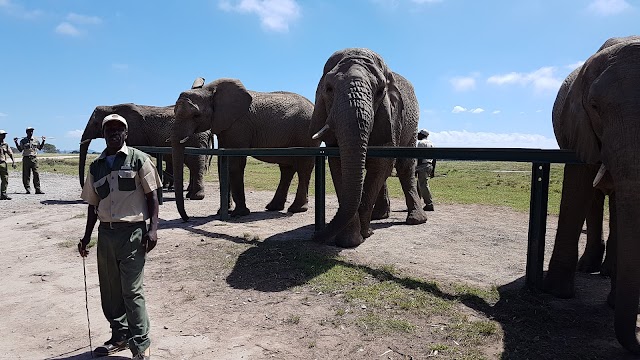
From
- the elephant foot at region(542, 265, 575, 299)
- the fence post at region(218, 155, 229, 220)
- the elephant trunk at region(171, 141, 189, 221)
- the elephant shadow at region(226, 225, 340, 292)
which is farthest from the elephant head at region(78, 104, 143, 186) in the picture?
the elephant foot at region(542, 265, 575, 299)

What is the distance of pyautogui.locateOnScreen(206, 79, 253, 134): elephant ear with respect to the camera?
33.6 feet

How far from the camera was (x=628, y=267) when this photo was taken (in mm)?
3242

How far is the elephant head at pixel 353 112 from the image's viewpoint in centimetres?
569

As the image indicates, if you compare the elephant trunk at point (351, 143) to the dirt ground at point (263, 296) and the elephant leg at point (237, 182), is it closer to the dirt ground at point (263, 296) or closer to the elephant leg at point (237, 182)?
the dirt ground at point (263, 296)

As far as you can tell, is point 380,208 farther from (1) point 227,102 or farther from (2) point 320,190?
(1) point 227,102

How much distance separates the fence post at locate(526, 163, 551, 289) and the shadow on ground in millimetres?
218

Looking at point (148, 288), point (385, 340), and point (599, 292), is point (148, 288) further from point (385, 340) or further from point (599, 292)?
point (599, 292)

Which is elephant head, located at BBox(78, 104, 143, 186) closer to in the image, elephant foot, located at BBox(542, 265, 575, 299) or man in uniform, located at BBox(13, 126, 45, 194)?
man in uniform, located at BBox(13, 126, 45, 194)

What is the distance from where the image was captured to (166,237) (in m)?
7.80

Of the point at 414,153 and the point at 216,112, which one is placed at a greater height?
the point at 216,112

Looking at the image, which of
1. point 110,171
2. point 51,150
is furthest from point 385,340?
point 51,150

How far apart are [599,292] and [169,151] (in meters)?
9.27

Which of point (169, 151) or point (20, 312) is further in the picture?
point (169, 151)

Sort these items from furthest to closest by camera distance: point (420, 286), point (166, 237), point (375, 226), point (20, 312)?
1. point (375, 226)
2. point (166, 237)
3. point (420, 286)
4. point (20, 312)
